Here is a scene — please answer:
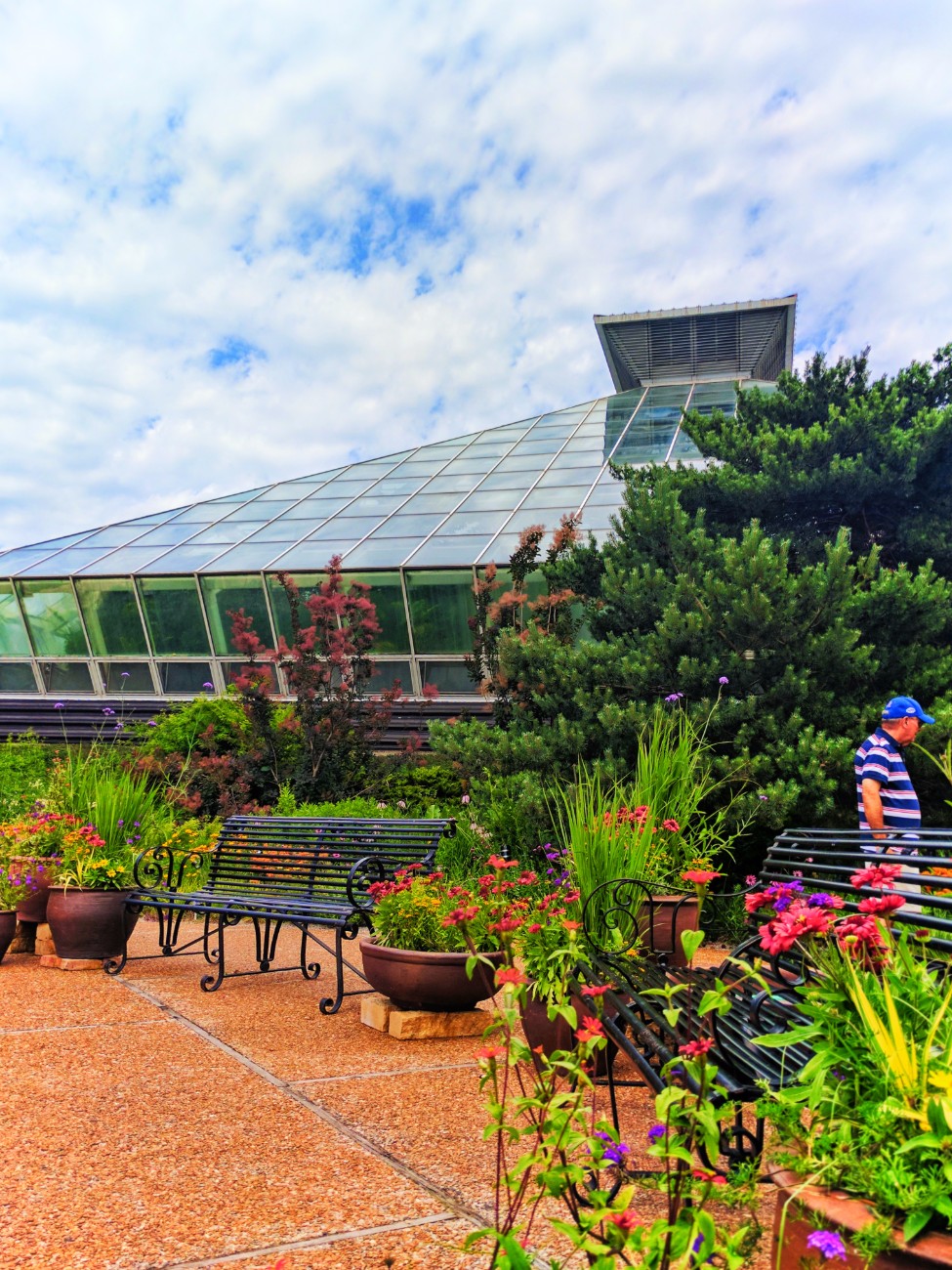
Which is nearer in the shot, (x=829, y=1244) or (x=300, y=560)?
(x=829, y=1244)

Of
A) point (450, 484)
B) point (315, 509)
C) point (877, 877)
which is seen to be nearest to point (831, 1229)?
point (877, 877)

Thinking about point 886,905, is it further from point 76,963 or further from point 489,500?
point 489,500

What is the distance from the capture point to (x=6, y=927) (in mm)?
6043

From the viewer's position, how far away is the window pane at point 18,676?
15727 mm

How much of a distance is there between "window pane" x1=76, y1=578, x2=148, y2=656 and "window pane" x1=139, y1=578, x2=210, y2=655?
0.23 m

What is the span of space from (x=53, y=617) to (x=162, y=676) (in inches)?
93.4

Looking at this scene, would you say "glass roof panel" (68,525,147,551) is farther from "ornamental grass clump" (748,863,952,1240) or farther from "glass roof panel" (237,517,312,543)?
"ornamental grass clump" (748,863,952,1240)

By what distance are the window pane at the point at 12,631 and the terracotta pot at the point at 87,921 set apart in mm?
10975

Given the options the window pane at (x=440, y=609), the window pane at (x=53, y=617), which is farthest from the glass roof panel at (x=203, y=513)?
the window pane at (x=440, y=609)

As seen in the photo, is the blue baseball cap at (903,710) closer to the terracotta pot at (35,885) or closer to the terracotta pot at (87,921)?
the terracotta pot at (87,921)

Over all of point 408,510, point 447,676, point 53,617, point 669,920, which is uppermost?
point 408,510

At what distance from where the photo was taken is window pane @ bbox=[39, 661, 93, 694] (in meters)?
15.4

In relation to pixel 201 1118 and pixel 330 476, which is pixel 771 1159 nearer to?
pixel 201 1118

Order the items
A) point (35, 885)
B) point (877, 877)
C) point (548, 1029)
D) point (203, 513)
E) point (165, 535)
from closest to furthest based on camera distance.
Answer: point (877, 877)
point (548, 1029)
point (35, 885)
point (165, 535)
point (203, 513)
